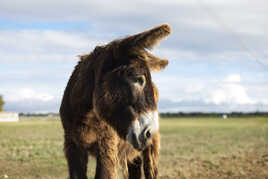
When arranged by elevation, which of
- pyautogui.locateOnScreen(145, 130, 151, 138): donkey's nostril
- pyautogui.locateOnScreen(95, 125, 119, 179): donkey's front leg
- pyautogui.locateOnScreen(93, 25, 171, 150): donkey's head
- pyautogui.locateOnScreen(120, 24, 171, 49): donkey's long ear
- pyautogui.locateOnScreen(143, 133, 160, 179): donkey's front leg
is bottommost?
pyautogui.locateOnScreen(143, 133, 160, 179): donkey's front leg

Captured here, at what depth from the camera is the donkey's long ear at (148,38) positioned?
4.03m

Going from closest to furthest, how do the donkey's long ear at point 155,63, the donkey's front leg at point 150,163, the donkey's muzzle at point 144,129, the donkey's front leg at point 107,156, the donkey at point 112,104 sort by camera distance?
1. the donkey's muzzle at point 144,129
2. the donkey at point 112,104
3. the donkey's long ear at point 155,63
4. the donkey's front leg at point 107,156
5. the donkey's front leg at point 150,163

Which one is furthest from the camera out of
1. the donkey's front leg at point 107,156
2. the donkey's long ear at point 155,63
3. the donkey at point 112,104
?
the donkey's front leg at point 107,156

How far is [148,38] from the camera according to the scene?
160 inches

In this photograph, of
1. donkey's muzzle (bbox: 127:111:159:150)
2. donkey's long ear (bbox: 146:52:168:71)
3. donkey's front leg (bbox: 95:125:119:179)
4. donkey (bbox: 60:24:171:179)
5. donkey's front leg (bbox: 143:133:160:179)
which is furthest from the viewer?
donkey's front leg (bbox: 143:133:160:179)

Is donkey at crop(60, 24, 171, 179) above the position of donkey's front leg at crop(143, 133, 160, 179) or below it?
above

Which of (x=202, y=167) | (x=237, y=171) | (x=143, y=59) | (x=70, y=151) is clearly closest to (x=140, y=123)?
(x=143, y=59)

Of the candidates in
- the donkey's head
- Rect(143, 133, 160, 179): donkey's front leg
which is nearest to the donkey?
the donkey's head

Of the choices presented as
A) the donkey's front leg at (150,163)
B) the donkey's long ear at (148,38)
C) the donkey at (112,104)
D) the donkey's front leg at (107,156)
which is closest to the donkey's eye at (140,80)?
the donkey at (112,104)

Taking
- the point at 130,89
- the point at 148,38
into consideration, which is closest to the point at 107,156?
the point at 130,89

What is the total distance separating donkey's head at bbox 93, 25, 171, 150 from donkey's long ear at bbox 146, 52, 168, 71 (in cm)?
4

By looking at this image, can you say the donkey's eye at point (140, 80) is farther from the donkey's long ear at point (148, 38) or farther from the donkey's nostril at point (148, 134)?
the donkey's nostril at point (148, 134)

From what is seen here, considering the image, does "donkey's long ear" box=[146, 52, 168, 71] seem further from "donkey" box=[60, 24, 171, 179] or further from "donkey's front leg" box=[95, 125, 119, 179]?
"donkey's front leg" box=[95, 125, 119, 179]

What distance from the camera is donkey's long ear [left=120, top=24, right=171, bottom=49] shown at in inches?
159
